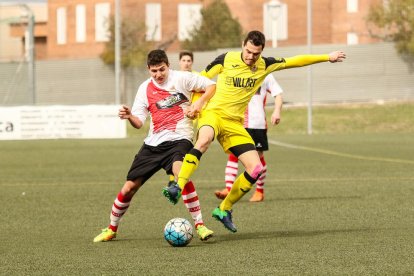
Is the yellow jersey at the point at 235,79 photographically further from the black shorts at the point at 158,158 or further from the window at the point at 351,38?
the window at the point at 351,38

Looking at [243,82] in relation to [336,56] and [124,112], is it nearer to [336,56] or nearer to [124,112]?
[336,56]

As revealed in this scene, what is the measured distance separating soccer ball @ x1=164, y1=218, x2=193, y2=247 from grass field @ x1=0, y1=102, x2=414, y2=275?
8cm

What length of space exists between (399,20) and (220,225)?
3488cm

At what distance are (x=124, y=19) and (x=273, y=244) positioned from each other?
139 ft

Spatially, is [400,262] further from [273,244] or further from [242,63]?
[242,63]

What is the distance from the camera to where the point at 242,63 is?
11.4m

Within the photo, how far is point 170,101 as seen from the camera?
424 inches

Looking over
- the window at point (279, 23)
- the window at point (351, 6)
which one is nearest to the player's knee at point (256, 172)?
the window at point (279, 23)

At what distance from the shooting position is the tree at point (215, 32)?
46.8 m

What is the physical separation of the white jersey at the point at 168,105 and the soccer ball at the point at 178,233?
92 centimetres

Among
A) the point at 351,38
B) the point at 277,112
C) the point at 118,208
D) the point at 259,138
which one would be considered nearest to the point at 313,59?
the point at 118,208

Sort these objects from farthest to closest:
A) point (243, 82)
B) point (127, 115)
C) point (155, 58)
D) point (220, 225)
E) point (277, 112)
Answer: point (277, 112)
point (220, 225)
point (243, 82)
point (155, 58)
point (127, 115)

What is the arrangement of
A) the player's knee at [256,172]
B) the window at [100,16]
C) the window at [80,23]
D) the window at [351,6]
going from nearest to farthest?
the player's knee at [256,172], the window at [351,6], the window at [100,16], the window at [80,23]

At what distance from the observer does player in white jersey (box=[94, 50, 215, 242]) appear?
1070 cm
